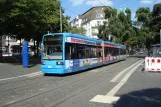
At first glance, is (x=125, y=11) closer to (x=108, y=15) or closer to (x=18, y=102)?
(x=108, y=15)

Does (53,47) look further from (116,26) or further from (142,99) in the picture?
(116,26)

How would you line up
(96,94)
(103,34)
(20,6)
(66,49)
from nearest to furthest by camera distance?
(96,94), (66,49), (20,6), (103,34)

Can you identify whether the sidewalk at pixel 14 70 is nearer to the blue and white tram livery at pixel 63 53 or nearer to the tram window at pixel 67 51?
the blue and white tram livery at pixel 63 53

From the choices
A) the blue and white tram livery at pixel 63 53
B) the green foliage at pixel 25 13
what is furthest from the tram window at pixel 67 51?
the green foliage at pixel 25 13

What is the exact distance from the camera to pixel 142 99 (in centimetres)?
923

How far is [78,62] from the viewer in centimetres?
1908

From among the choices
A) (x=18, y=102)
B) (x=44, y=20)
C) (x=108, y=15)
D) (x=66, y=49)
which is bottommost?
(x=18, y=102)

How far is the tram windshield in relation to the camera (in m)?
17.1

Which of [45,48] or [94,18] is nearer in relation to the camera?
[45,48]

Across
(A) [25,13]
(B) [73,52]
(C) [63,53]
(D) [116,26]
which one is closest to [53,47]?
(C) [63,53]

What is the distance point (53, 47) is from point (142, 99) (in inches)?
363

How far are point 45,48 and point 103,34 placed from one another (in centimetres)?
5053

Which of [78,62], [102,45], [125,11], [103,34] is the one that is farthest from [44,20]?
[125,11]

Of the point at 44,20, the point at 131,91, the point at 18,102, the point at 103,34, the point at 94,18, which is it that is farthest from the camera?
the point at 94,18
